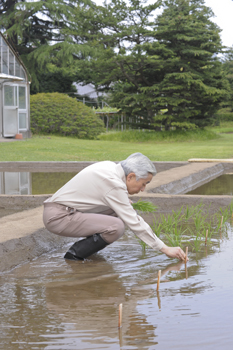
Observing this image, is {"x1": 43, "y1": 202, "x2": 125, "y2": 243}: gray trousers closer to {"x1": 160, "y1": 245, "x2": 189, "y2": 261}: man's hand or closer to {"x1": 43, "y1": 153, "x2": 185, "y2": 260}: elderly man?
{"x1": 43, "y1": 153, "x2": 185, "y2": 260}: elderly man

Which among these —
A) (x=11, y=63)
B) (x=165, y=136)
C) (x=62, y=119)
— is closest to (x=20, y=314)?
(x=11, y=63)

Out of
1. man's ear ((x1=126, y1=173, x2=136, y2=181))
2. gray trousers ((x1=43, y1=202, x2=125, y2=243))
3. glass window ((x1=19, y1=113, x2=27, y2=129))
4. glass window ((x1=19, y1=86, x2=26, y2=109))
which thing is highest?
glass window ((x1=19, y1=86, x2=26, y2=109))

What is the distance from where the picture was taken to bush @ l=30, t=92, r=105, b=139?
23594 mm

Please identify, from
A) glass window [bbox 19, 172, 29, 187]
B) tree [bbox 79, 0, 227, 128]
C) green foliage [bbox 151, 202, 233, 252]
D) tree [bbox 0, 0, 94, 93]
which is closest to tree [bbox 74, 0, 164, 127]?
tree [bbox 79, 0, 227, 128]

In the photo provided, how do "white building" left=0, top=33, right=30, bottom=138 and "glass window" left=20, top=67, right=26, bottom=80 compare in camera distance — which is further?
"glass window" left=20, top=67, right=26, bottom=80

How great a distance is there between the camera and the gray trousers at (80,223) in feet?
12.2

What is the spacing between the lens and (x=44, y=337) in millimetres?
2346

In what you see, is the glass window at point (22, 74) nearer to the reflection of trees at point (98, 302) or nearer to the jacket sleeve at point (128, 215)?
the reflection of trees at point (98, 302)

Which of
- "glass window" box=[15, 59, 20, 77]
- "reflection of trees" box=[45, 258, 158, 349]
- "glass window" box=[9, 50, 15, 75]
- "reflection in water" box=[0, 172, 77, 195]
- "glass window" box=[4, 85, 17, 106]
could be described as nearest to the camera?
"reflection of trees" box=[45, 258, 158, 349]

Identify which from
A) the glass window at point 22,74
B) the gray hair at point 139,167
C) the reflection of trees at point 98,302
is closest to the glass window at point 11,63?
the glass window at point 22,74

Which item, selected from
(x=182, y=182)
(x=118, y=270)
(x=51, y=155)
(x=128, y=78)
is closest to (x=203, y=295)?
(x=118, y=270)

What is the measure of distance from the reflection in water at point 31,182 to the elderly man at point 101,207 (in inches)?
151

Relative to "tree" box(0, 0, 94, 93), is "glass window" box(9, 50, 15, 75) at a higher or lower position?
lower

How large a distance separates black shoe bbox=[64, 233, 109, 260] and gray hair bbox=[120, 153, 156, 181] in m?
0.66
